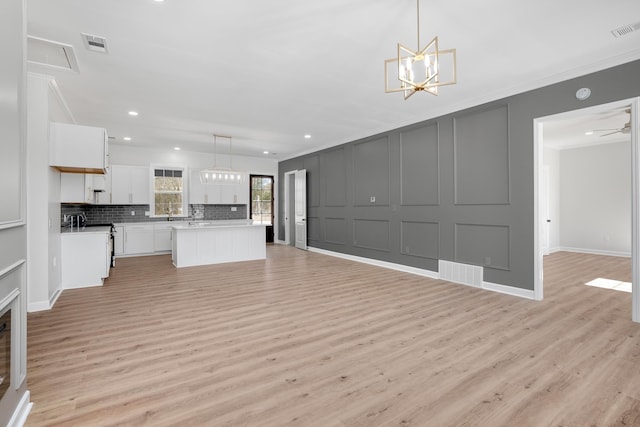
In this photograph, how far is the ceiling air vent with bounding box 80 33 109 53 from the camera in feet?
9.87

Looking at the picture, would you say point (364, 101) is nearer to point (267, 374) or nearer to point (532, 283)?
point (532, 283)

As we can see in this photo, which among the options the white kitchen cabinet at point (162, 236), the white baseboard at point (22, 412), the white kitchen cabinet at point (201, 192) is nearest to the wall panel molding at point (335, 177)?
the white kitchen cabinet at point (201, 192)

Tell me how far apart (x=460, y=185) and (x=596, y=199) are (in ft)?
17.6

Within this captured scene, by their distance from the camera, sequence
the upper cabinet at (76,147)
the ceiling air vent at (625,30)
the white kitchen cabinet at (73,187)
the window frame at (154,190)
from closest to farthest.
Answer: the ceiling air vent at (625,30) < the upper cabinet at (76,147) < the white kitchen cabinet at (73,187) < the window frame at (154,190)

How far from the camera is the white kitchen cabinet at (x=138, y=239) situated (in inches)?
307

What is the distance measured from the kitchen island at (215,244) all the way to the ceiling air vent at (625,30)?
21.1 ft

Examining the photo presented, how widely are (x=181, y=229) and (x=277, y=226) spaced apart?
4577mm

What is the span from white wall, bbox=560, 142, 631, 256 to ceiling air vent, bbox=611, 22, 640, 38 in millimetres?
5770

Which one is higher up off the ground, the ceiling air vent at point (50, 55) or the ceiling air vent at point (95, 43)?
the ceiling air vent at point (50, 55)

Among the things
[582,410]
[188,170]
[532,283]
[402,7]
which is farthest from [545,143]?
[188,170]

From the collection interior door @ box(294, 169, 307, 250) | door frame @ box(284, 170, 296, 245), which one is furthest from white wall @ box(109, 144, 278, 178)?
interior door @ box(294, 169, 307, 250)

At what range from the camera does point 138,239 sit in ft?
26.0

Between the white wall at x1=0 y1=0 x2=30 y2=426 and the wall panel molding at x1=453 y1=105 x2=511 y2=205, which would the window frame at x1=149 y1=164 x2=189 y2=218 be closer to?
the white wall at x1=0 y1=0 x2=30 y2=426

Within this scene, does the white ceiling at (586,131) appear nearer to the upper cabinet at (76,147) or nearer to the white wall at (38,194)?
the upper cabinet at (76,147)
